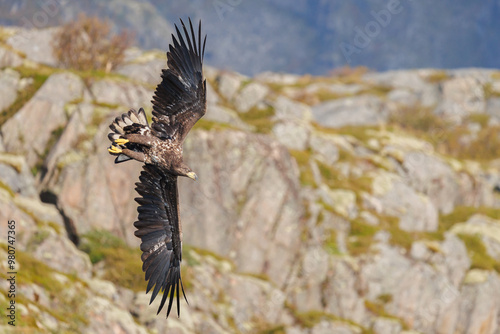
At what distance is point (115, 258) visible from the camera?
22.4 metres

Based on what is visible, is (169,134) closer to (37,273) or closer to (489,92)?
(37,273)

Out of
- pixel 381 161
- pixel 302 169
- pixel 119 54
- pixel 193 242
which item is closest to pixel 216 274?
pixel 193 242

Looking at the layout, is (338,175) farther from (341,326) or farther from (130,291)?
(130,291)

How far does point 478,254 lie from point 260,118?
57.3 feet

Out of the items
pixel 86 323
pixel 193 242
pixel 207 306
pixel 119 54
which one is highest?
pixel 119 54

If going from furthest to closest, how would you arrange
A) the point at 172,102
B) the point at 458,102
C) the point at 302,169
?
the point at 458,102, the point at 302,169, the point at 172,102

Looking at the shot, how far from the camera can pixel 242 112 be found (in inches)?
1711

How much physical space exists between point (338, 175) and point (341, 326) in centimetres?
1349

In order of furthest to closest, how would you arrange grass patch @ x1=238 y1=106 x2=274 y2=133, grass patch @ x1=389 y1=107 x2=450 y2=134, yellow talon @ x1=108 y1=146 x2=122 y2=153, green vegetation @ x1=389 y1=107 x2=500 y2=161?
grass patch @ x1=389 y1=107 x2=450 y2=134 → green vegetation @ x1=389 y1=107 x2=500 y2=161 → grass patch @ x1=238 y1=106 x2=274 y2=133 → yellow talon @ x1=108 y1=146 x2=122 y2=153

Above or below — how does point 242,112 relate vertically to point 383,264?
above

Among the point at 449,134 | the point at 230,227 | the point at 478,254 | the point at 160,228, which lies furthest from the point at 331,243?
the point at 449,134

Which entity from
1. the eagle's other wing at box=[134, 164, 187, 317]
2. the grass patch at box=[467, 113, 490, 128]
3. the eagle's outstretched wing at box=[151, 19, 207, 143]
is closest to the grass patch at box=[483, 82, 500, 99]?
the grass patch at box=[467, 113, 490, 128]

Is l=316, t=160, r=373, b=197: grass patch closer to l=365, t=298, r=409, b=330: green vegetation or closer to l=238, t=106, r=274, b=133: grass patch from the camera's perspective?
l=238, t=106, r=274, b=133: grass patch

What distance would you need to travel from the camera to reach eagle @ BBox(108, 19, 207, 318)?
13.0 metres
